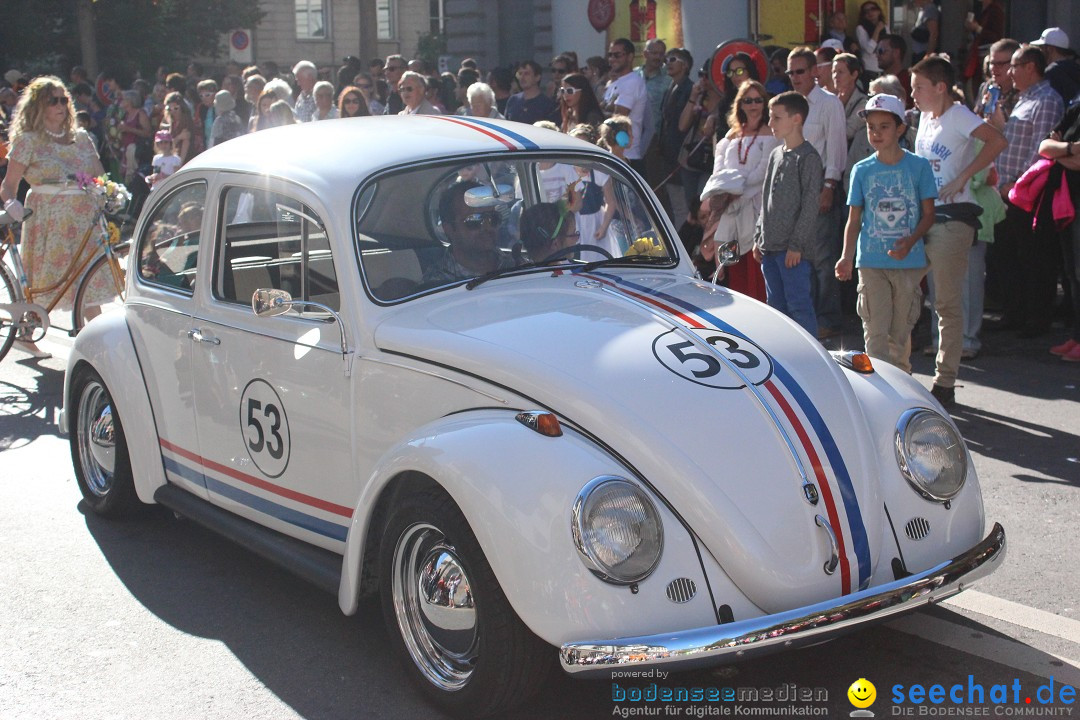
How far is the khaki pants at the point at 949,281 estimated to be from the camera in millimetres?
7309

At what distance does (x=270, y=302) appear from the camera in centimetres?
433

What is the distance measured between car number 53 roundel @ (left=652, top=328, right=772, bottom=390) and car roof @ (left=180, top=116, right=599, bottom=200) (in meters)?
1.29

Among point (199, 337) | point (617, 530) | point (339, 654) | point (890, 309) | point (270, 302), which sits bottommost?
point (339, 654)

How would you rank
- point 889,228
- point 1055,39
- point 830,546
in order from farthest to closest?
1. point 1055,39
2. point 889,228
3. point 830,546

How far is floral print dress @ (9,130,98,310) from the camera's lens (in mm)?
9281

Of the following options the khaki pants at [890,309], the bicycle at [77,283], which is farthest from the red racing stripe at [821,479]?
the bicycle at [77,283]

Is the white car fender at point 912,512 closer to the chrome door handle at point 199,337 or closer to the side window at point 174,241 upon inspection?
the chrome door handle at point 199,337

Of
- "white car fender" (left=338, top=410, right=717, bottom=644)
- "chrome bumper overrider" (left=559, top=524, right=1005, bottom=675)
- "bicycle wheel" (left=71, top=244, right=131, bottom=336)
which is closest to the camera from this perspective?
"chrome bumper overrider" (left=559, top=524, right=1005, bottom=675)

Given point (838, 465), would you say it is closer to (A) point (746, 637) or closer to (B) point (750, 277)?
(A) point (746, 637)

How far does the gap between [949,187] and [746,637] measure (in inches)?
199

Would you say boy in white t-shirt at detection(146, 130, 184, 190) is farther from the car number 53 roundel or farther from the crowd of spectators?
the car number 53 roundel

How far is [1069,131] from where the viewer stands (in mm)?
8188

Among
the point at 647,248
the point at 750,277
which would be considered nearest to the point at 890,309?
the point at 750,277

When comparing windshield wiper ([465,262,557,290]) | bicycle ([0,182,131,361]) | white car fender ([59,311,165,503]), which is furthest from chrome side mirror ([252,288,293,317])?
bicycle ([0,182,131,361])
